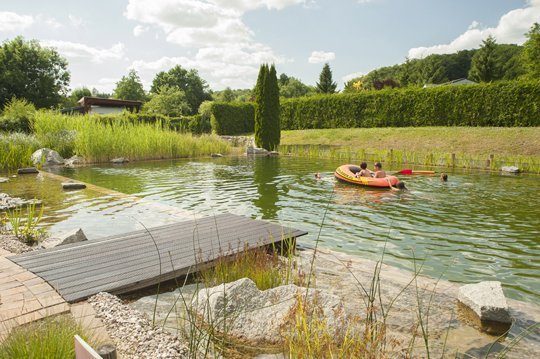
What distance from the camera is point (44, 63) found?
46312 mm

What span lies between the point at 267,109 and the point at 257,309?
2162 cm

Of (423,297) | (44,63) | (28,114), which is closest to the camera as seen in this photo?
(423,297)

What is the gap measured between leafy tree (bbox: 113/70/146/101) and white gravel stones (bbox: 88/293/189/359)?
76238 millimetres

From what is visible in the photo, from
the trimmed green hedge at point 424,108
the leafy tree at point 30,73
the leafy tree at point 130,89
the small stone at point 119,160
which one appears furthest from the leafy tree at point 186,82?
the small stone at point 119,160

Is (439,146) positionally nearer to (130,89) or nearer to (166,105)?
(166,105)

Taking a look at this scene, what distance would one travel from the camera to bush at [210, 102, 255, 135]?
32.2 metres

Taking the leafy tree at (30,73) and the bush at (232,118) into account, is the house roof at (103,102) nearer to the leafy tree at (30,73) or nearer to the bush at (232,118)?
the leafy tree at (30,73)

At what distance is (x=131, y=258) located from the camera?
460 centimetres

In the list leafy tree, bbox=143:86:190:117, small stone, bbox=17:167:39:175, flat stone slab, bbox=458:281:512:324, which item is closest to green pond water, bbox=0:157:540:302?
flat stone slab, bbox=458:281:512:324

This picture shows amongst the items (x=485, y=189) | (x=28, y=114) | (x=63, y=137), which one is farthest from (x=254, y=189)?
(x=28, y=114)

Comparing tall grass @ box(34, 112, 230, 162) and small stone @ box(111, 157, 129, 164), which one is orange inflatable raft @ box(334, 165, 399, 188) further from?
tall grass @ box(34, 112, 230, 162)

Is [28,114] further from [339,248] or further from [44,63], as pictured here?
[44,63]

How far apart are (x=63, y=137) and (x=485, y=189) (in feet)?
59.9

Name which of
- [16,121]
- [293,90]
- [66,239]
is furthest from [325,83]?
[66,239]
